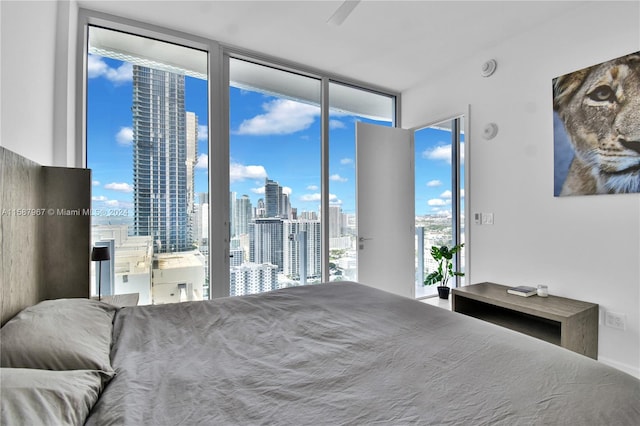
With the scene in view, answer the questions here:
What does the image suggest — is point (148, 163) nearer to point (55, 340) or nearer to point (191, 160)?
point (191, 160)

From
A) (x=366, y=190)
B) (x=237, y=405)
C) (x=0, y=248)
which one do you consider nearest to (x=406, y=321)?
(x=237, y=405)

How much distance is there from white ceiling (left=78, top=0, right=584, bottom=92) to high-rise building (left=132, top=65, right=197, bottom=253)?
540 mm

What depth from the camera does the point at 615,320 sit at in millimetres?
2186

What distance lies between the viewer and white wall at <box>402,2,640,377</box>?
7.07 ft

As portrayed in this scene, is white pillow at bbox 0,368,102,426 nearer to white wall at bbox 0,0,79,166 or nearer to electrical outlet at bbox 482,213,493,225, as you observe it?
white wall at bbox 0,0,79,166

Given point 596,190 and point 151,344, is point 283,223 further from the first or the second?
point 596,190

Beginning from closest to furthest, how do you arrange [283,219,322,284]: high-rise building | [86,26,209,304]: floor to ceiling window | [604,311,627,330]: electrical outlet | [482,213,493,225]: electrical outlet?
[604,311,627,330]: electrical outlet → [86,26,209,304]: floor to ceiling window → [482,213,493,225]: electrical outlet → [283,219,322,284]: high-rise building

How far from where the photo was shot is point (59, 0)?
2166 mm

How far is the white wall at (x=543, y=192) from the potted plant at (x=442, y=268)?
0.66m

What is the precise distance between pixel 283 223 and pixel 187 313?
1804 mm

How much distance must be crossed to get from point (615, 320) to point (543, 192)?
3.38 feet

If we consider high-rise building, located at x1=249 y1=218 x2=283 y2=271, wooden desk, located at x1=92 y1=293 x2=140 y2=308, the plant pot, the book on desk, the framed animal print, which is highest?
the framed animal print

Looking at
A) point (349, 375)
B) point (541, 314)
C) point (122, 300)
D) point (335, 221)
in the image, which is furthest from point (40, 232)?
point (541, 314)

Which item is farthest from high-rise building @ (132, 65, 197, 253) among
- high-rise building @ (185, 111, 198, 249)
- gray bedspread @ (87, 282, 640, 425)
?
gray bedspread @ (87, 282, 640, 425)
